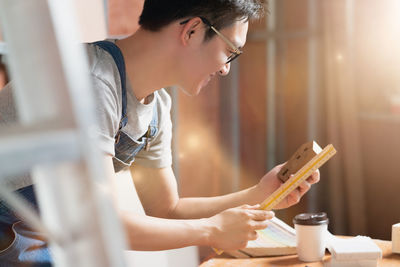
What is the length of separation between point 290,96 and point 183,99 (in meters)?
0.81

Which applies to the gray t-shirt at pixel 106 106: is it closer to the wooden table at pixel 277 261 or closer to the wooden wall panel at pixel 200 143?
the wooden table at pixel 277 261

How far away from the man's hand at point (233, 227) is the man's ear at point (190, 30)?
0.44 meters

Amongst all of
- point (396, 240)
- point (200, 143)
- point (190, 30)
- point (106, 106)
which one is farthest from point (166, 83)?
point (200, 143)

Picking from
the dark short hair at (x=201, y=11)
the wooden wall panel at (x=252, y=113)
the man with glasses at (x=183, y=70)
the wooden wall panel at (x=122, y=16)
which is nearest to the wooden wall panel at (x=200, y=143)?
the wooden wall panel at (x=252, y=113)

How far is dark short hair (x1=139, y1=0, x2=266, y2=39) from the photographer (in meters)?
1.20

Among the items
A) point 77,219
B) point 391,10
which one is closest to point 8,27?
point 77,219

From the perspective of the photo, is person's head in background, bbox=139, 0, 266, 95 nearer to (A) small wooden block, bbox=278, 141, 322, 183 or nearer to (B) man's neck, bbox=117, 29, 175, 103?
(B) man's neck, bbox=117, 29, 175, 103

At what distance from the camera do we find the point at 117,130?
3.97 feet

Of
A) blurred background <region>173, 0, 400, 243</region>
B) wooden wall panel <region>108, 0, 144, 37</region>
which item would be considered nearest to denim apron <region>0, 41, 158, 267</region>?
wooden wall panel <region>108, 0, 144, 37</region>

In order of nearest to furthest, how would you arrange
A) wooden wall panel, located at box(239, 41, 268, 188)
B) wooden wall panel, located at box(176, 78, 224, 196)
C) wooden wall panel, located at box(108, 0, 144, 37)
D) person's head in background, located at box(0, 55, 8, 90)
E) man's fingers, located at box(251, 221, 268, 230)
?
1. man's fingers, located at box(251, 221, 268, 230)
2. person's head in background, located at box(0, 55, 8, 90)
3. wooden wall panel, located at box(108, 0, 144, 37)
4. wooden wall panel, located at box(176, 78, 224, 196)
5. wooden wall panel, located at box(239, 41, 268, 188)

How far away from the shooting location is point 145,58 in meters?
1.26

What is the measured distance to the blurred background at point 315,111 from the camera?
2742mm

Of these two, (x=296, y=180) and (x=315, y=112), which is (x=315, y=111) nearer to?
(x=315, y=112)

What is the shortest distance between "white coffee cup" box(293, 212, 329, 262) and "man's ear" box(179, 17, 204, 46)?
53 centimetres
